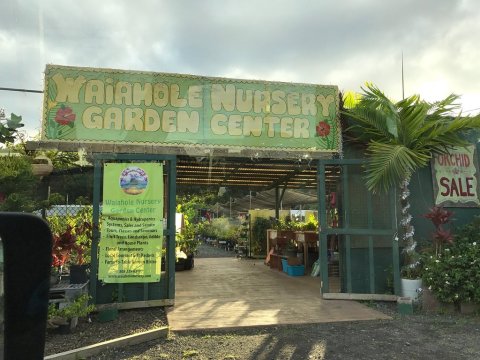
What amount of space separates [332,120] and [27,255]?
672 cm

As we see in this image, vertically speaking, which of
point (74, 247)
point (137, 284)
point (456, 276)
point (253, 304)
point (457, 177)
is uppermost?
point (457, 177)

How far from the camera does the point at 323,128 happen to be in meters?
7.43

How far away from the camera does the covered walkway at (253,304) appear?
18.8 ft

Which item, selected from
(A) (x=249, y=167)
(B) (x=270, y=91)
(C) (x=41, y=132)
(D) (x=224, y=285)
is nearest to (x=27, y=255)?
(C) (x=41, y=132)

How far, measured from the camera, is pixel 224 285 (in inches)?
340

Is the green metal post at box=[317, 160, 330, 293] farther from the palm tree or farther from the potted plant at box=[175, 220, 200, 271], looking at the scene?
the potted plant at box=[175, 220, 200, 271]

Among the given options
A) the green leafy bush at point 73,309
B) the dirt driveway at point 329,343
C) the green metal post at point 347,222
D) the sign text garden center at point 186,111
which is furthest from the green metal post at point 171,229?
the green metal post at point 347,222

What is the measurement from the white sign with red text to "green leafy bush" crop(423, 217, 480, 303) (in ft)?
3.99

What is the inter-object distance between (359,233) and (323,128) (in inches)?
73.7

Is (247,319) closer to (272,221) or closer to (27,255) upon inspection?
(27,255)

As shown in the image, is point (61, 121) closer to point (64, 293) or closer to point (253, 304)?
point (64, 293)

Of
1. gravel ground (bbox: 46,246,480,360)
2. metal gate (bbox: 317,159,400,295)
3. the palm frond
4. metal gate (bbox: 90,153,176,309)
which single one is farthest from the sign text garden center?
gravel ground (bbox: 46,246,480,360)

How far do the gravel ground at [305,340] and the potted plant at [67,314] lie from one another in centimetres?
13

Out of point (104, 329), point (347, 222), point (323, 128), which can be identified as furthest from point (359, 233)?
point (104, 329)
